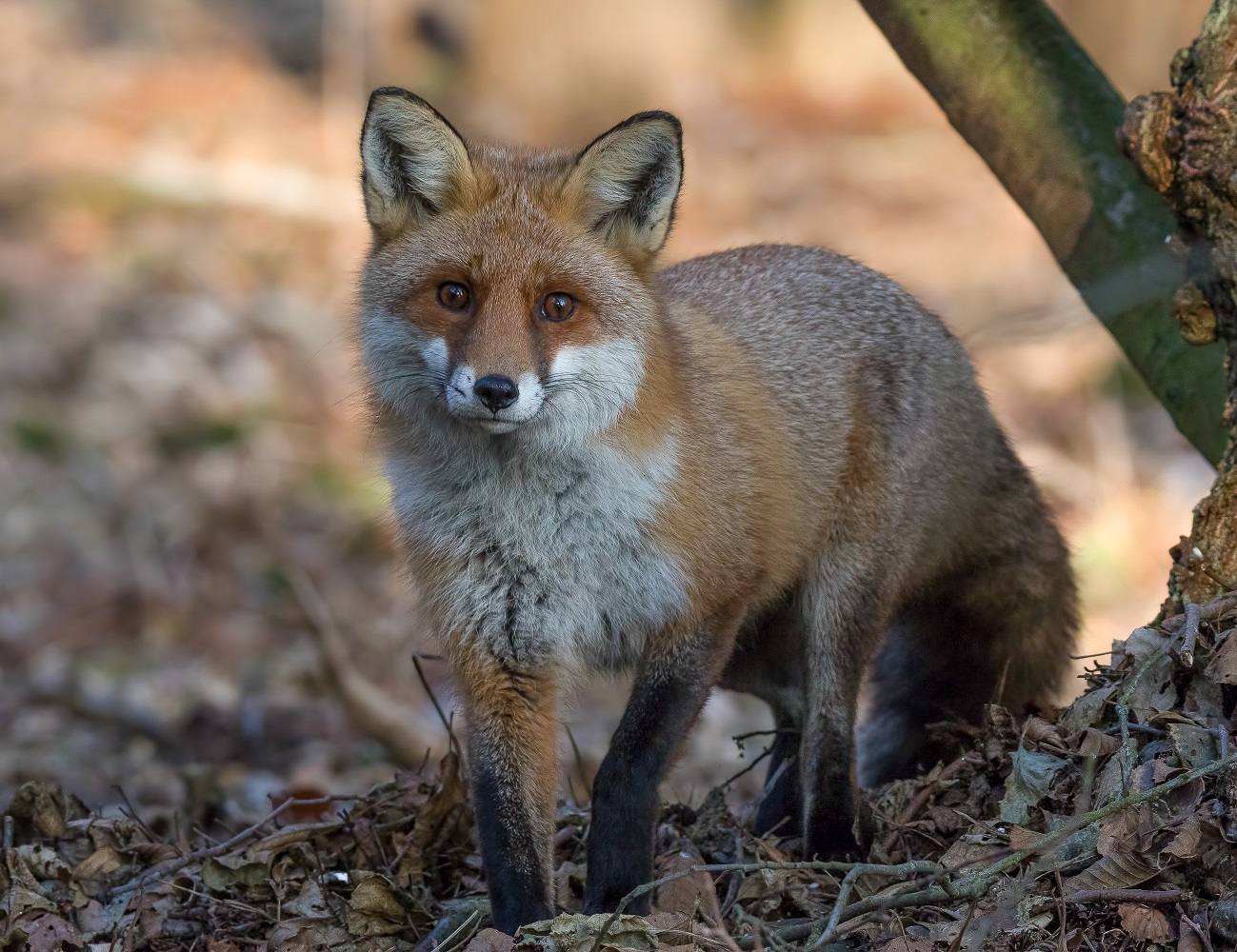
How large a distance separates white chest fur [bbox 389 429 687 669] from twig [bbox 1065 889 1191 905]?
1.35 m

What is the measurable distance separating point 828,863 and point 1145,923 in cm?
71

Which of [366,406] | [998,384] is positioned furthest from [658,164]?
[998,384]

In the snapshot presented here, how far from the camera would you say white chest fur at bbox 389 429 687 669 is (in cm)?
A: 380

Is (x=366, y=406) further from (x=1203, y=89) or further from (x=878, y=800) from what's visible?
(x=1203, y=89)

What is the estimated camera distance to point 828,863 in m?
3.26

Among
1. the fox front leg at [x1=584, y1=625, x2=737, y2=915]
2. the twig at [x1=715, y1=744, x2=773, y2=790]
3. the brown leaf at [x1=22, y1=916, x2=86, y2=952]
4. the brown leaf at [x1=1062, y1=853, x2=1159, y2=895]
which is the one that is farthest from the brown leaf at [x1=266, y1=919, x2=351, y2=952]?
the brown leaf at [x1=1062, y1=853, x2=1159, y2=895]

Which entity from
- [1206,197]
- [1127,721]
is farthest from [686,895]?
[1206,197]

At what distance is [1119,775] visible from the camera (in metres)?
3.43

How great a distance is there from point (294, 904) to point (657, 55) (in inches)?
447

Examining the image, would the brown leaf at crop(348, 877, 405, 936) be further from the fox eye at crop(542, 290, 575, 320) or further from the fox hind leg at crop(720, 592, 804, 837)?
the fox eye at crop(542, 290, 575, 320)

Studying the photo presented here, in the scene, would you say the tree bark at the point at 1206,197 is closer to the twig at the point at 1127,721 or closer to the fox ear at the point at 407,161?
the twig at the point at 1127,721

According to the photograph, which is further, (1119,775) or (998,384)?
(998,384)

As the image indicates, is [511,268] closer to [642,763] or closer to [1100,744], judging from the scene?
[642,763]

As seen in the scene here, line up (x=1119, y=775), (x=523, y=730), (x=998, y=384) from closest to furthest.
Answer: (x=1119, y=775)
(x=523, y=730)
(x=998, y=384)
